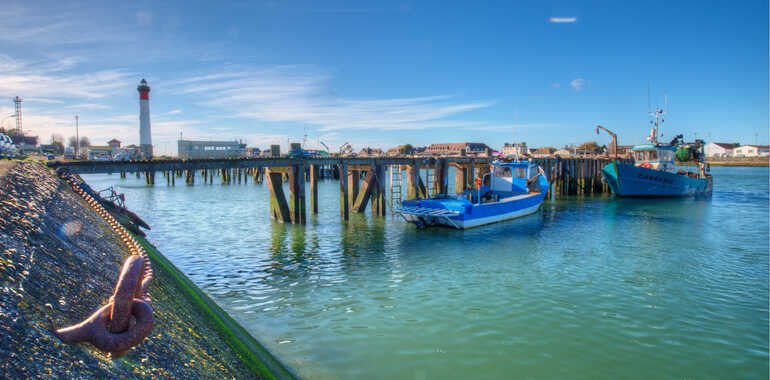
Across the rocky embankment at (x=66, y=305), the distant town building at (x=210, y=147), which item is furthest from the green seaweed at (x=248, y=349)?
the distant town building at (x=210, y=147)

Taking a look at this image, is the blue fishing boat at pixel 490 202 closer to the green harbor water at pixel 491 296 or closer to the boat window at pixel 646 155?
the green harbor water at pixel 491 296

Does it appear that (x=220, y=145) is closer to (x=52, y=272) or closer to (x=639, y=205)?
(x=639, y=205)

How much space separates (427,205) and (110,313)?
20.7m

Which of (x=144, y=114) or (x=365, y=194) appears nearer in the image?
(x=365, y=194)

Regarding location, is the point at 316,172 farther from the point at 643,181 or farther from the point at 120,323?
the point at 643,181

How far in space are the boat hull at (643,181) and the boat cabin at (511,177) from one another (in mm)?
16213

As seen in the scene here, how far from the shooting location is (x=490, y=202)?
2586cm

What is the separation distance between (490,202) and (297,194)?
12191 mm

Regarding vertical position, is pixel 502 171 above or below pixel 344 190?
above

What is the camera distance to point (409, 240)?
64.0 feet

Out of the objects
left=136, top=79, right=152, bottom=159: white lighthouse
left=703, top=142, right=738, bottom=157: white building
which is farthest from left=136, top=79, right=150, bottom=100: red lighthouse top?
left=703, top=142, right=738, bottom=157: white building

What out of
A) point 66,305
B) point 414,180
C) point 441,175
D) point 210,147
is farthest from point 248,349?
point 210,147

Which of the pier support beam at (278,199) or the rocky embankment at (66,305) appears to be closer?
the rocky embankment at (66,305)

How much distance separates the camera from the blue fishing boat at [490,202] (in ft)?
71.7
